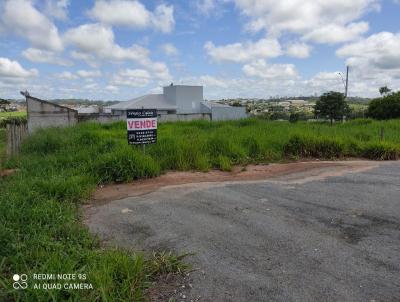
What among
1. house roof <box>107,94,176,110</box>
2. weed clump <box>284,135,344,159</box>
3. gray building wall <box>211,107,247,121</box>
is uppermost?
house roof <box>107,94,176,110</box>

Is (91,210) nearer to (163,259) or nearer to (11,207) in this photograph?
(11,207)

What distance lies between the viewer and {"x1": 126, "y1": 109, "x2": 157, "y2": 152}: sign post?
7.21 m

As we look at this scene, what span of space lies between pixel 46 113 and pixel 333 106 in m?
31.0

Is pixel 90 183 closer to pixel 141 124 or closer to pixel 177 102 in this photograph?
pixel 141 124

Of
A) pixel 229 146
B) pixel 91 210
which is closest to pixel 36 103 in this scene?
pixel 229 146

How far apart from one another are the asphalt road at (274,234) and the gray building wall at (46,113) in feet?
88.3

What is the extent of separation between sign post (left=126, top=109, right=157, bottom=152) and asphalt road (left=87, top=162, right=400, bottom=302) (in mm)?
1784

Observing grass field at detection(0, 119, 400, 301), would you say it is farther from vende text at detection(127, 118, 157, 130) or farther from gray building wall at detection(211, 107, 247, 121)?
gray building wall at detection(211, 107, 247, 121)

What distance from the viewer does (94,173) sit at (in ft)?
21.6

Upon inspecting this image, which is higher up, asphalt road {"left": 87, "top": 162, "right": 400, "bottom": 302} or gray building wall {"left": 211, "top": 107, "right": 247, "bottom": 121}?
gray building wall {"left": 211, "top": 107, "right": 247, "bottom": 121}

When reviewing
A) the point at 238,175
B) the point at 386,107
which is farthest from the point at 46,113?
the point at 386,107

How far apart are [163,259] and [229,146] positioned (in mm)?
5424

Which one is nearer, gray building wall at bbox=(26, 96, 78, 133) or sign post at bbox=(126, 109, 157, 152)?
sign post at bbox=(126, 109, 157, 152)

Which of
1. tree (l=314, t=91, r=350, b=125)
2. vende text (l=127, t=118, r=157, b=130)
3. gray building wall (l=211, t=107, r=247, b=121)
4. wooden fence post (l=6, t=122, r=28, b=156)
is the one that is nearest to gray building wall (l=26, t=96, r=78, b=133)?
gray building wall (l=211, t=107, r=247, b=121)
